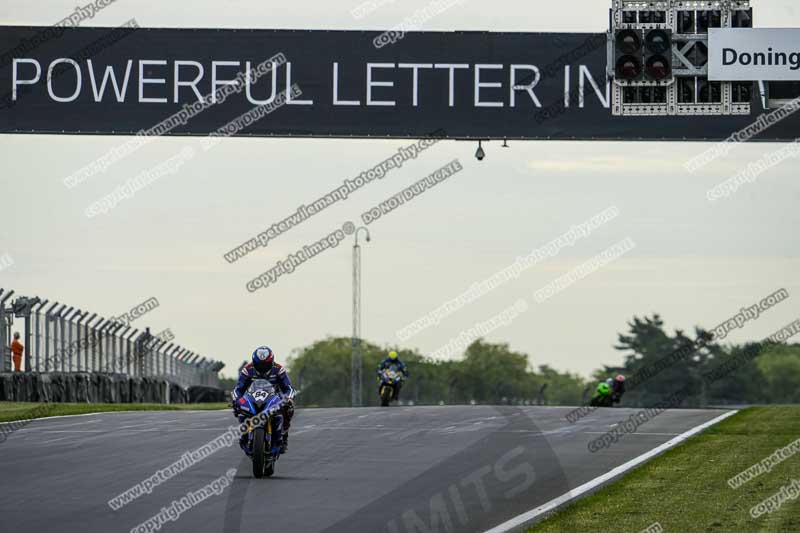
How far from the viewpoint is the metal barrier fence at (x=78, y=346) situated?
33656 millimetres

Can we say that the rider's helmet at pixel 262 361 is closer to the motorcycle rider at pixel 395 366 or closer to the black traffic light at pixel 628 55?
the black traffic light at pixel 628 55

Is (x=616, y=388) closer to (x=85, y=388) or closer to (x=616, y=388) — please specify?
(x=616, y=388)

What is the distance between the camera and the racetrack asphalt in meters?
12.9

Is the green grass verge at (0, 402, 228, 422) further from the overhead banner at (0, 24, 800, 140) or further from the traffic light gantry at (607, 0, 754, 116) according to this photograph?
the traffic light gantry at (607, 0, 754, 116)

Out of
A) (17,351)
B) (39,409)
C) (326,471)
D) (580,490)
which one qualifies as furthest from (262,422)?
(17,351)

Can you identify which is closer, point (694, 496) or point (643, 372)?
point (694, 496)

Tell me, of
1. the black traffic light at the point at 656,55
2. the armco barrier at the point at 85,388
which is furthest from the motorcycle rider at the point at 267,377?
the armco barrier at the point at 85,388

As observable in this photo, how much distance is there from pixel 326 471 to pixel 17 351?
18.6m

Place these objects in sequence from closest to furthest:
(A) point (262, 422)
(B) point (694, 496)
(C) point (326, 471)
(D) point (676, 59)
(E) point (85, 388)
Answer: (B) point (694, 496) < (A) point (262, 422) < (C) point (326, 471) < (D) point (676, 59) < (E) point (85, 388)

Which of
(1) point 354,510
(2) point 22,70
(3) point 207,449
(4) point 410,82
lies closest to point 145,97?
(2) point 22,70

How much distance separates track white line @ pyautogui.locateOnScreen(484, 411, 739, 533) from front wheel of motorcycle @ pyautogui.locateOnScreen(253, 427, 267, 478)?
323 cm

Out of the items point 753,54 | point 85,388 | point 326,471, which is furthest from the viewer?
point 85,388

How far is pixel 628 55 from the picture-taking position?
22.3m

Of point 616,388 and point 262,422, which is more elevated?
point 616,388
